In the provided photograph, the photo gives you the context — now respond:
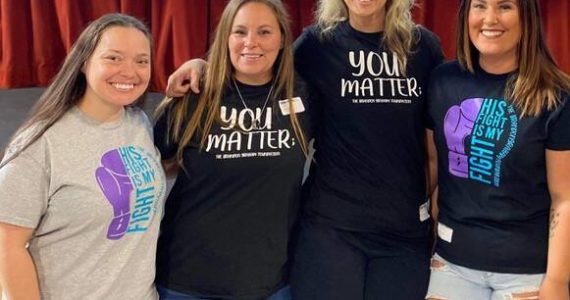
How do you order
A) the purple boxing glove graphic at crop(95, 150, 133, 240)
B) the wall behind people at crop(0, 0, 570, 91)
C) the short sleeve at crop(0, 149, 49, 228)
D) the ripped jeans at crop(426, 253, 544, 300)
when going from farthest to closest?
the wall behind people at crop(0, 0, 570, 91) < the ripped jeans at crop(426, 253, 544, 300) < the purple boxing glove graphic at crop(95, 150, 133, 240) < the short sleeve at crop(0, 149, 49, 228)

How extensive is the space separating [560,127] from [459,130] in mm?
243

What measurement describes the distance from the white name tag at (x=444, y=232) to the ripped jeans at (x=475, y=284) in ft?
0.21

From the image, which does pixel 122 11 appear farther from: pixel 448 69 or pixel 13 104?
pixel 448 69

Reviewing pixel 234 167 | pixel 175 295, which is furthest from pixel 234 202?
pixel 175 295

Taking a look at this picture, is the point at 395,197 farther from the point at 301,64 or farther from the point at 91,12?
the point at 91,12

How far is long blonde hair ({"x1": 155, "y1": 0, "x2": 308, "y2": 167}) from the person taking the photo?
5.43 ft

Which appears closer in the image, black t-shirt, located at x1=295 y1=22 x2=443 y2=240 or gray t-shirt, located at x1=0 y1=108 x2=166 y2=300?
gray t-shirt, located at x1=0 y1=108 x2=166 y2=300

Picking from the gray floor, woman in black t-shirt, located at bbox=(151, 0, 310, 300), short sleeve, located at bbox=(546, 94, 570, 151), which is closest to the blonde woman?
woman in black t-shirt, located at bbox=(151, 0, 310, 300)

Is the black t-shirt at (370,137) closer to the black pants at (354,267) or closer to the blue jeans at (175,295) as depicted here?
the black pants at (354,267)

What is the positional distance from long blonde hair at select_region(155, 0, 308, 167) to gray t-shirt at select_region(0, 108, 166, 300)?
17 centimetres

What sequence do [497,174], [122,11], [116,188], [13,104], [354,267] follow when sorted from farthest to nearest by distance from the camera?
[13,104] < [122,11] < [354,267] < [497,174] < [116,188]

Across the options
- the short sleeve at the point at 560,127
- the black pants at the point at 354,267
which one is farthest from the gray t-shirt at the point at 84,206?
the short sleeve at the point at 560,127

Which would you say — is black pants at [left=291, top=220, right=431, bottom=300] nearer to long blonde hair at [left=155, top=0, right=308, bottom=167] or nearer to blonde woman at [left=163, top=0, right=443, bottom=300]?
blonde woman at [left=163, top=0, right=443, bottom=300]

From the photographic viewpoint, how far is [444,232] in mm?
1657
